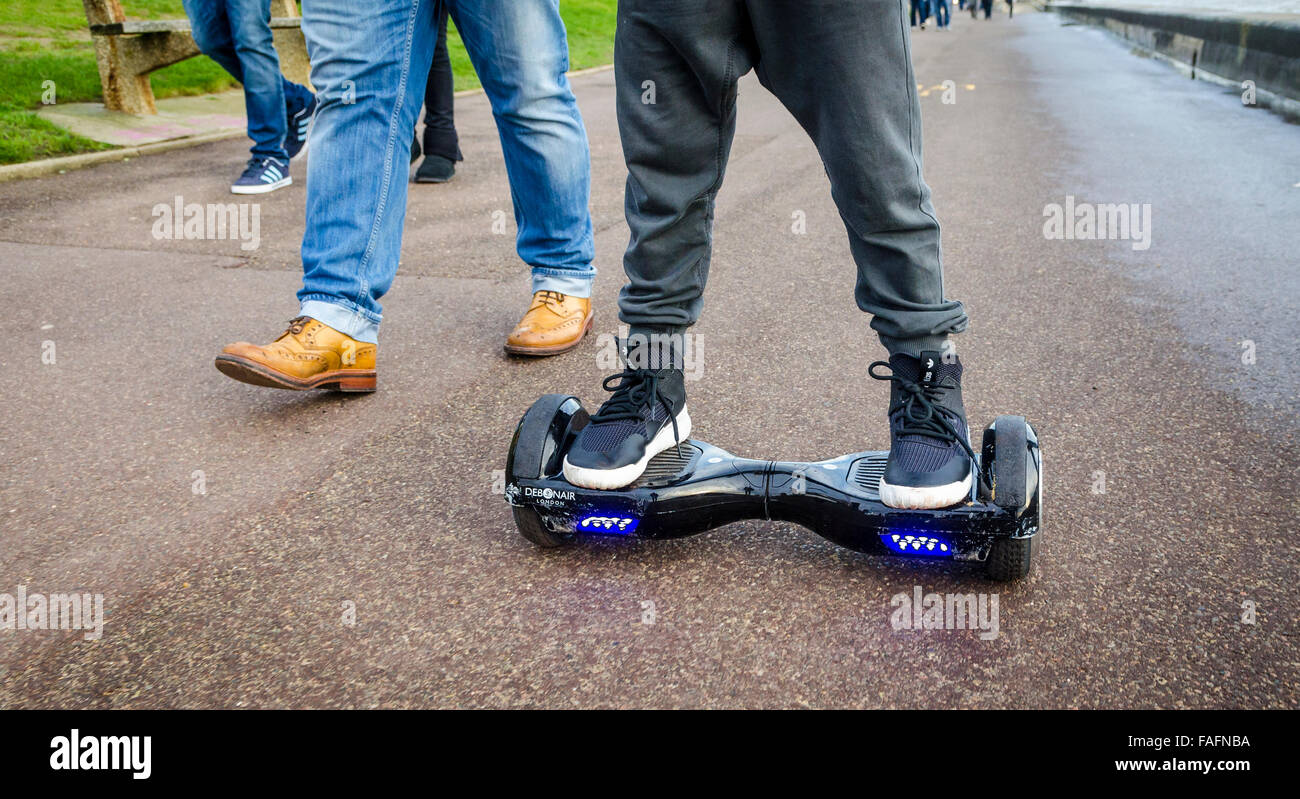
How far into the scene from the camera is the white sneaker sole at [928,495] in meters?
1.75

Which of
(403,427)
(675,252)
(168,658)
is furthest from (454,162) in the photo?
(168,658)

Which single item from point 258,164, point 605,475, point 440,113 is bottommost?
point 258,164

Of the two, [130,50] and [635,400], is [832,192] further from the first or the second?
[130,50]

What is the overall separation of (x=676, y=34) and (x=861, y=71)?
1.15 feet

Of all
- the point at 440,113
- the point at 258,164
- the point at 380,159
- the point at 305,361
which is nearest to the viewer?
the point at 305,361

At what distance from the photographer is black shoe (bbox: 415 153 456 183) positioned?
19.7 feet

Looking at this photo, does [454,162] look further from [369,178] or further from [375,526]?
[375,526]

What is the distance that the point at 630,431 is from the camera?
1996 millimetres

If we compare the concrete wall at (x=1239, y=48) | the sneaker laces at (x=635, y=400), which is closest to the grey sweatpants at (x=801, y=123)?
the sneaker laces at (x=635, y=400)

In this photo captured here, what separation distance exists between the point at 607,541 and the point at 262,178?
4.53 metres

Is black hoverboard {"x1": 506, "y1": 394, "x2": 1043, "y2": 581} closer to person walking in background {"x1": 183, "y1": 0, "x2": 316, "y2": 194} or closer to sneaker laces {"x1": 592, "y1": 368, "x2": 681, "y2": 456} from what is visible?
sneaker laces {"x1": 592, "y1": 368, "x2": 681, "y2": 456}

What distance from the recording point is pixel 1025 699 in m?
1.54
